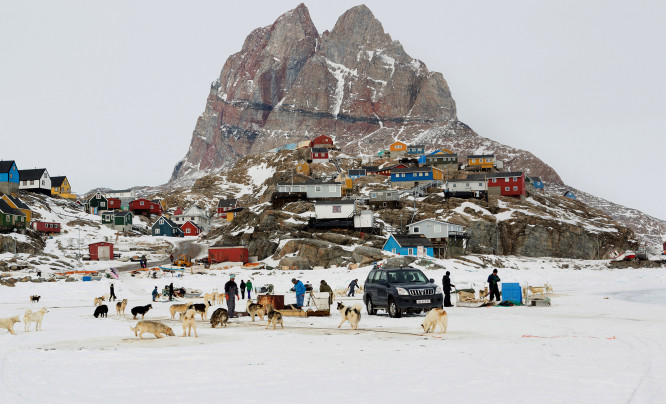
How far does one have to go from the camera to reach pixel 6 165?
117m

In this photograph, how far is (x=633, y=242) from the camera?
109 metres

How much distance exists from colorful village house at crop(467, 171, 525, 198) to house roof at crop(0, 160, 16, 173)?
92313 mm

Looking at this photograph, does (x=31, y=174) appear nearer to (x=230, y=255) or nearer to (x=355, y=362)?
(x=230, y=255)

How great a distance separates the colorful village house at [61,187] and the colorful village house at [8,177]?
23.9 m

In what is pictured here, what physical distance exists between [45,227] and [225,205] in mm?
54878

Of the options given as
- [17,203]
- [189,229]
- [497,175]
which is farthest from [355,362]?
[189,229]

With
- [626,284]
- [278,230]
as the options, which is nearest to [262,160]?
[278,230]

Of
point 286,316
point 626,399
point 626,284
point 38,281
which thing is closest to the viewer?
point 626,399

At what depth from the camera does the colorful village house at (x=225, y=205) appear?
491 feet

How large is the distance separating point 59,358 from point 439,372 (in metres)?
8.38

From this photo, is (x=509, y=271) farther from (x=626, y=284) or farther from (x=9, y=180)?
(x=9, y=180)

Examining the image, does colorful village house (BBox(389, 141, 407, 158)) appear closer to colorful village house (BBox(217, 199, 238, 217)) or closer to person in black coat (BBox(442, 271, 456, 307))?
colorful village house (BBox(217, 199, 238, 217))

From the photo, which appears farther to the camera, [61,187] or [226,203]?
[226,203]

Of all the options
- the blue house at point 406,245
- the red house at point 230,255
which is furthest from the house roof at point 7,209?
the blue house at point 406,245
